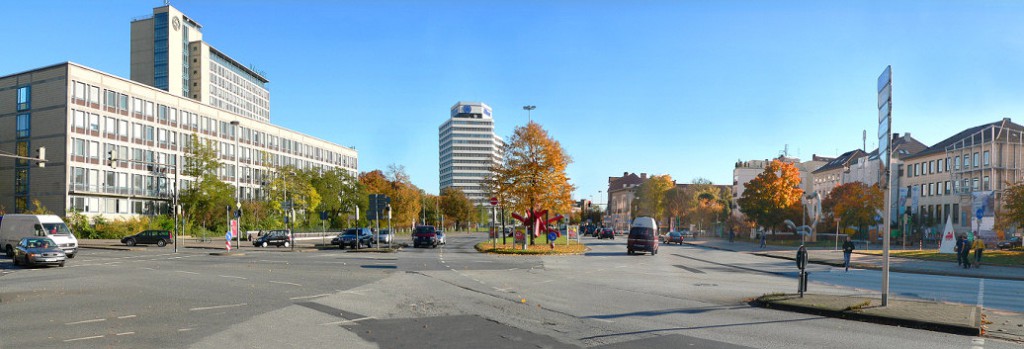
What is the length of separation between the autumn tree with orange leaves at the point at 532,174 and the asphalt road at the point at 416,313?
20.9 metres

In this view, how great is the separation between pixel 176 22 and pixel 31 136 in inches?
2484

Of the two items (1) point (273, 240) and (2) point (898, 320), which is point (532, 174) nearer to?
(1) point (273, 240)

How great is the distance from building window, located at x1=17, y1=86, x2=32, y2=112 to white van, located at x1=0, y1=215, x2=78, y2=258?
123ft

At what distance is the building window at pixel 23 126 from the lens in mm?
66312

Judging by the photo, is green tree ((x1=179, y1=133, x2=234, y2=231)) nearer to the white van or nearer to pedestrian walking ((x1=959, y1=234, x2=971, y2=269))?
the white van

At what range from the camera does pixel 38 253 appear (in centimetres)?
2617

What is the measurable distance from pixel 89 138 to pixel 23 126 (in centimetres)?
710

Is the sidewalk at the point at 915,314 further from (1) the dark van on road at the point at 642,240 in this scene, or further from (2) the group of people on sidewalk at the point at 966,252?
(1) the dark van on road at the point at 642,240

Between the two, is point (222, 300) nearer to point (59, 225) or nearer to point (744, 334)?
point (744, 334)

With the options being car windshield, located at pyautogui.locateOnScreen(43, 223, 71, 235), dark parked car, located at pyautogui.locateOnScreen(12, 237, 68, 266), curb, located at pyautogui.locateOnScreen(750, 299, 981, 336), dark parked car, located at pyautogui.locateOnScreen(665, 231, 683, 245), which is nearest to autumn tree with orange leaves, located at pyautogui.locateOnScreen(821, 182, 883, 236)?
dark parked car, located at pyautogui.locateOnScreen(665, 231, 683, 245)

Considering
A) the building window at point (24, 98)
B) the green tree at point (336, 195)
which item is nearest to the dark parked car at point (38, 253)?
the building window at point (24, 98)

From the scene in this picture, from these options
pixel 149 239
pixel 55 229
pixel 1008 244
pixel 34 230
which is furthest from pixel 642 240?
pixel 1008 244

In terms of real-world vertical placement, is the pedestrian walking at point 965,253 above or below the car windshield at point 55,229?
below

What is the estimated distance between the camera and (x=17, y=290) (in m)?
17.4
